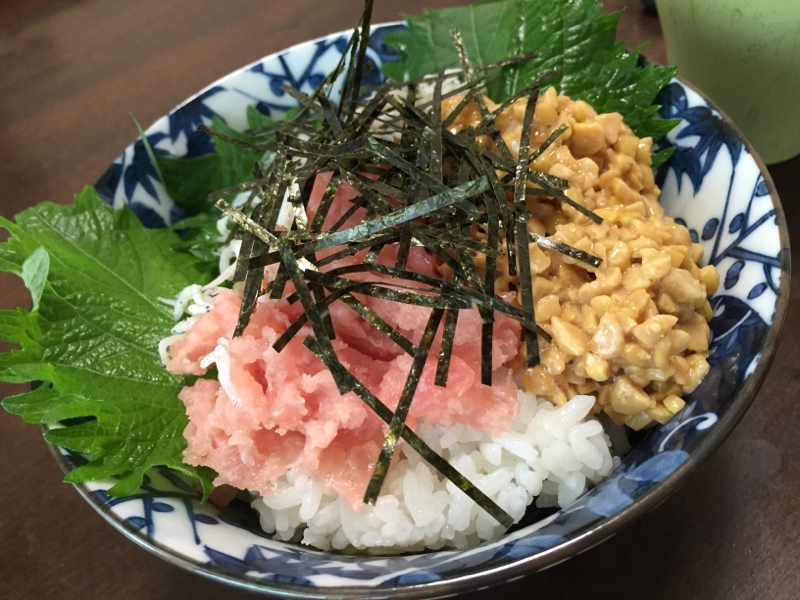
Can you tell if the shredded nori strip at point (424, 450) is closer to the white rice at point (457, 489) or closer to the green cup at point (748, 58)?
the white rice at point (457, 489)

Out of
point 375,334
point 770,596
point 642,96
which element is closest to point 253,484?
point 375,334

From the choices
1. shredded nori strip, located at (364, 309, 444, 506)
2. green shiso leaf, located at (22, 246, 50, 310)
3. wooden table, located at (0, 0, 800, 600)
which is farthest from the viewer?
green shiso leaf, located at (22, 246, 50, 310)

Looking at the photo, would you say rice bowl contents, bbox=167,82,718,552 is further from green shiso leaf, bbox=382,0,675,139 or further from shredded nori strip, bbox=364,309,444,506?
green shiso leaf, bbox=382,0,675,139

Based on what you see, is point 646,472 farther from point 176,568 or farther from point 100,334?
point 100,334

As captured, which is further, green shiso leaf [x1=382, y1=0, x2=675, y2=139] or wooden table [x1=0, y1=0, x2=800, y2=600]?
green shiso leaf [x1=382, y1=0, x2=675, y2=139]

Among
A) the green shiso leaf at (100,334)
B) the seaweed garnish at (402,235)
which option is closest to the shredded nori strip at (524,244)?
the seaweed garnish at (402,235)

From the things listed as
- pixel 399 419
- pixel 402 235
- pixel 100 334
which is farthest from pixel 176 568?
pixel 402 235

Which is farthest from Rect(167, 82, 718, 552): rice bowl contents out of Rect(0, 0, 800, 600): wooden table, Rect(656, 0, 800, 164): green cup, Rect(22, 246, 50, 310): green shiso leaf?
Rect(656, 0, 800, 164): green cup
